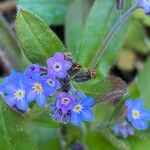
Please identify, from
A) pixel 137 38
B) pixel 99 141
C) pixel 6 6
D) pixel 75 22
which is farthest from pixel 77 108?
pixel 6 6

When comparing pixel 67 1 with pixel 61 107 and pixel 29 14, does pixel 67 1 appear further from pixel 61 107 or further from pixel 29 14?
pixel 61 107

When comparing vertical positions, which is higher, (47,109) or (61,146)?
(47,109)

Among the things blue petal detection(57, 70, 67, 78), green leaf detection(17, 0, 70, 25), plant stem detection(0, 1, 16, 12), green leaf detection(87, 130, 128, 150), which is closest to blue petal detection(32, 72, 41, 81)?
blue petal detection(57, 70, 67, 78)

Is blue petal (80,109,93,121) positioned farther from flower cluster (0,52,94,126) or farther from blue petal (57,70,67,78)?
blue petal (57,70,67,78)

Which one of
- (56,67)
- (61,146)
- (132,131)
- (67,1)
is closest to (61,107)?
(56,67)

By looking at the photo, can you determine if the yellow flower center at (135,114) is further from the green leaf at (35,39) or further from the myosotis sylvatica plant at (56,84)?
the green leaf at (35,39)

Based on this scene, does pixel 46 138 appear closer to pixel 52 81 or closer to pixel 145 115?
pixel 145 115
